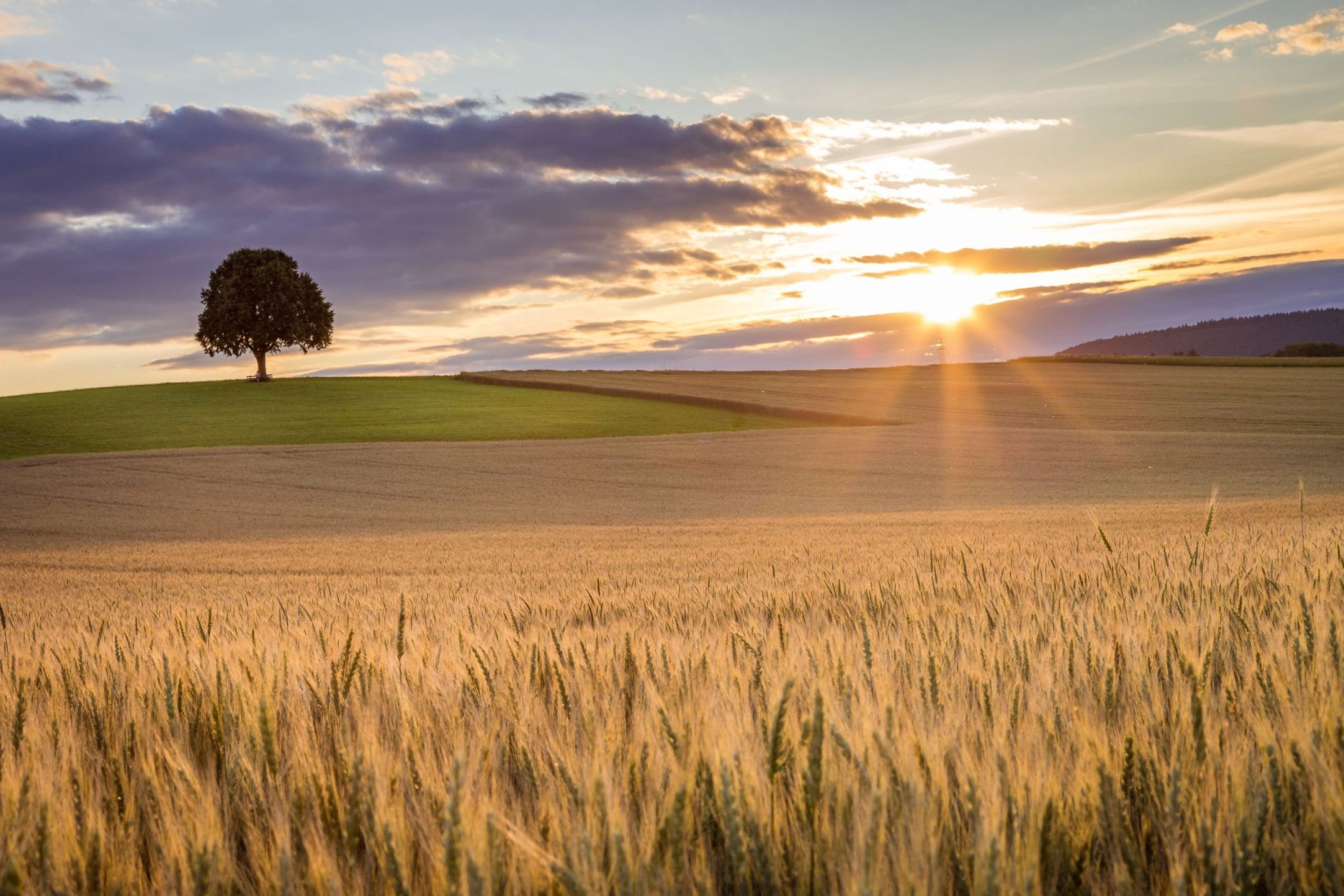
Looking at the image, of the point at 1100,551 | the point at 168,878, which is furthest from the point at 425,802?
the point at 1100,551

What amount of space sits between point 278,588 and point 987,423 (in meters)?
41.3

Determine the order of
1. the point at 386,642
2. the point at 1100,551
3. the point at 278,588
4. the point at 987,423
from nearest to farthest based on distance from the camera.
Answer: the point at 386,642, the point at 1100,551, the point at 278,588, the point at 987,423

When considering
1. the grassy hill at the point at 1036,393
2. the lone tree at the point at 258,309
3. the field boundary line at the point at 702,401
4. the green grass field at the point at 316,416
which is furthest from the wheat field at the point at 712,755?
the lone tree at the point at 258,309

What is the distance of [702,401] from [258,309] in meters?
35.3

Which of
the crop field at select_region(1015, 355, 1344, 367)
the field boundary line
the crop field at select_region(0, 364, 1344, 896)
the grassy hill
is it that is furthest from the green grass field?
the crop field at select_region(1015, 355, 1344, 367)

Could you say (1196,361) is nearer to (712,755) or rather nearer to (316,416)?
(316,416)

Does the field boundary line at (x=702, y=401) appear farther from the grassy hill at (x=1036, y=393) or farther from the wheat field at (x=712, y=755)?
the wheat field at (x=712, y=755)

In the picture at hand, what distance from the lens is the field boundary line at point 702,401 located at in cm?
4750

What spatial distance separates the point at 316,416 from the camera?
159 feet

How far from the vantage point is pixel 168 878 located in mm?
1228

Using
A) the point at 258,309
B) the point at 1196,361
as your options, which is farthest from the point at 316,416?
the point at 1196,361

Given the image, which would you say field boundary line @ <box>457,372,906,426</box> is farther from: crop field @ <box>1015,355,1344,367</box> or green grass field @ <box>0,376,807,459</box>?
crop field @ <box>1015,355,1344,367</box>

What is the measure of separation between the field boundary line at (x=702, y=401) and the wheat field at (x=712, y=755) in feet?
144

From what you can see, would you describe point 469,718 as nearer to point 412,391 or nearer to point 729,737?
point 729,737
